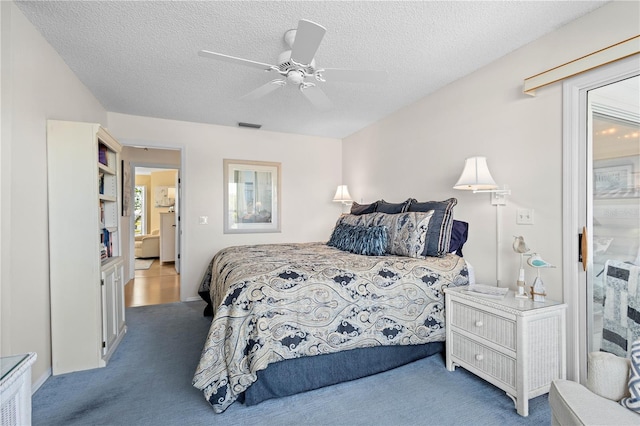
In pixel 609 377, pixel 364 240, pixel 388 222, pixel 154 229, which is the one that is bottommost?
pixel 609 377

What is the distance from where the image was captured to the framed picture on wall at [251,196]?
14.8ft

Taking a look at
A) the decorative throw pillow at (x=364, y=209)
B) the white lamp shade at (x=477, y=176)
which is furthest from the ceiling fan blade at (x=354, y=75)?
the decorative throw pillow at (x=364, y=209)

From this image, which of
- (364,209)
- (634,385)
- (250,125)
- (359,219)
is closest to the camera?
(634,385)

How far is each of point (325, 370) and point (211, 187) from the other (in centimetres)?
319

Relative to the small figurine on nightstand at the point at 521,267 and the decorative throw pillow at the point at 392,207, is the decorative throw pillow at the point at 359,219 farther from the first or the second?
the small figurine on nightstand at the point at 521,267

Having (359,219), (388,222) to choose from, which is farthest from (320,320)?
(359,219)

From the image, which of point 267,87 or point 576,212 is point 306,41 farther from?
point 576,212

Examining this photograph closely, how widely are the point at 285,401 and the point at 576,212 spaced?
2.24 meters

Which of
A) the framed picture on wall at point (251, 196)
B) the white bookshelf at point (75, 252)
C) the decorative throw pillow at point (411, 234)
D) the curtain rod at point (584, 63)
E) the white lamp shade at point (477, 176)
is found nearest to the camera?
A: the curtain rod at point (584, 63)

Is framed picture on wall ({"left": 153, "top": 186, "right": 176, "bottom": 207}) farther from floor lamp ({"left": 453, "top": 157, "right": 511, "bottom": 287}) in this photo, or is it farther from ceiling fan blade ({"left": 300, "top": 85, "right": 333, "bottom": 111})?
floor lamp ({"left": 453, "top": 157, "right": 511, "bottom": 287})

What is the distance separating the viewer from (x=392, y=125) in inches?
155

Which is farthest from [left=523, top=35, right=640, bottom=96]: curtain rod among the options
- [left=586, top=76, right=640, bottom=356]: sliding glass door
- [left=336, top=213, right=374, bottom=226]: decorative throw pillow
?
[left=336, top=213, right=374, bottom=226]: decorative throw pillow

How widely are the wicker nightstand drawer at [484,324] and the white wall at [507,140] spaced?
1.84ft

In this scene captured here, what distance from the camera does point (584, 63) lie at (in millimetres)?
1925
